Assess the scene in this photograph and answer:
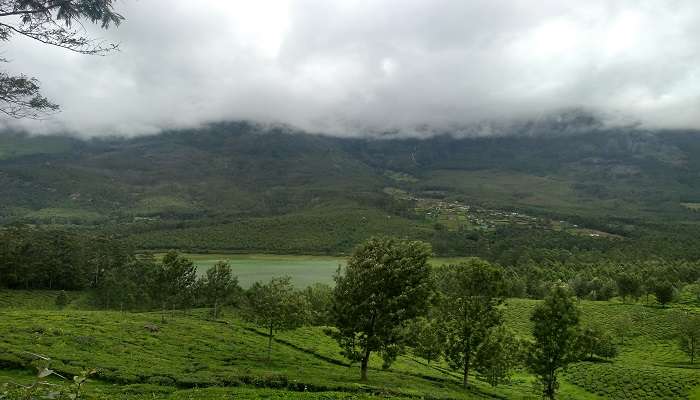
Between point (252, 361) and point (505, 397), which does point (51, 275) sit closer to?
point (252, 361)

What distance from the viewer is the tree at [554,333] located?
3953 cm

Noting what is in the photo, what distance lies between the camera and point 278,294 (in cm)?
4500

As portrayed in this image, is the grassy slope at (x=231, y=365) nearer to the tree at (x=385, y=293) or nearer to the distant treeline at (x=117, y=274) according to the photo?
the tree at (x=385, y=293)

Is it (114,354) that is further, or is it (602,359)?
(602,359)

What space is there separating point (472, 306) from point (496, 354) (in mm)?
5460

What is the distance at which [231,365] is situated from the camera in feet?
127

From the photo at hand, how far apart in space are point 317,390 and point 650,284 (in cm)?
12492

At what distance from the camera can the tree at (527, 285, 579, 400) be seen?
3953cm

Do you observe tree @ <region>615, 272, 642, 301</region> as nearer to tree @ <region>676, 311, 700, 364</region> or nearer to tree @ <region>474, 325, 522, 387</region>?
tree @ <region>676, 311, 700, 364</region>

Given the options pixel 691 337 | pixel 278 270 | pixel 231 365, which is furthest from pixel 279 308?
pixel 278 270

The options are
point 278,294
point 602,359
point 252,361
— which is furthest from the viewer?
point 602,359

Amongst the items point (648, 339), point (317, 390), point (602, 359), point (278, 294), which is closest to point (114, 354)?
point (278, 294)

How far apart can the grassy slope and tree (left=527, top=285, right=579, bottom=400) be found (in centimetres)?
604

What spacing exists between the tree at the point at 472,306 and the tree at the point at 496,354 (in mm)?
701
